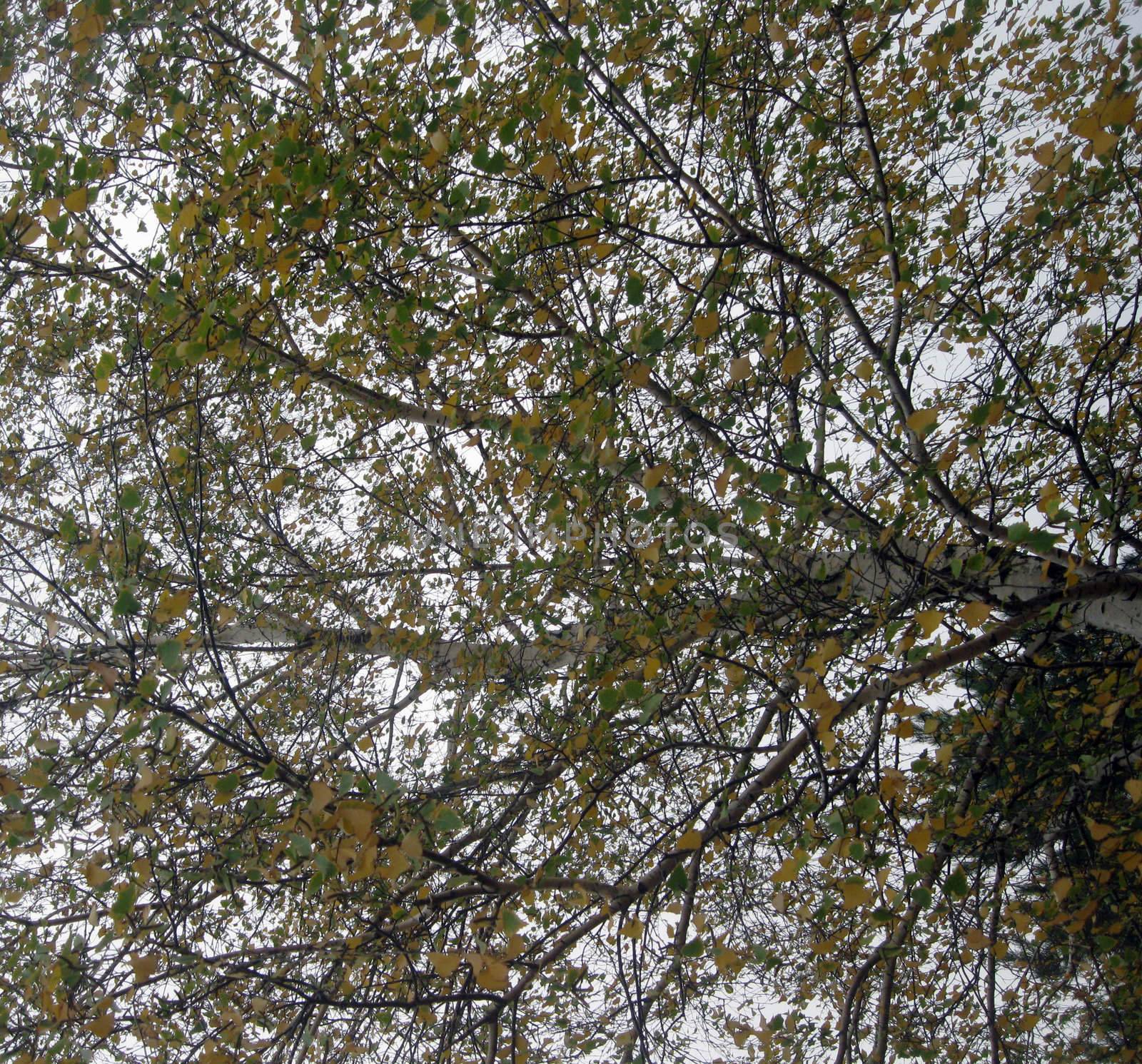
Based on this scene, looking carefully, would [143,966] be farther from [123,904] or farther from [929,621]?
[929,621]

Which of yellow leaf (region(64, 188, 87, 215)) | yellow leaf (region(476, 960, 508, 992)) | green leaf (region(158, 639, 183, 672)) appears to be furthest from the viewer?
yellow leaf (region(64, 188, 87, 215))

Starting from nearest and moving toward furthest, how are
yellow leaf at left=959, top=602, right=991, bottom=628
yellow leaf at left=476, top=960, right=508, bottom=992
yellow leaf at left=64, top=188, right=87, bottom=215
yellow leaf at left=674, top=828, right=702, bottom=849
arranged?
yellow leaf at left=476, top=960, right=508, bottom=992
yellow leaf at left=959, top=602, right=991, bottom=628
yellow leaf at left=64, top=188, right=87, bottom=215
yellow leaf at left=674, top=828, right=702, bottom=849

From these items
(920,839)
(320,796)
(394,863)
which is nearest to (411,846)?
(394,863)

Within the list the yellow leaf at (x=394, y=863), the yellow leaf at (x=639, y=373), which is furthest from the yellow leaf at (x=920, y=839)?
the yellow leaf at (x=639, y=373)

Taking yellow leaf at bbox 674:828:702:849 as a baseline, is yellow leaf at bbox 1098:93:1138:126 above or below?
above

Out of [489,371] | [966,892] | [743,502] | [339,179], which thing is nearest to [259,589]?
[489,371]

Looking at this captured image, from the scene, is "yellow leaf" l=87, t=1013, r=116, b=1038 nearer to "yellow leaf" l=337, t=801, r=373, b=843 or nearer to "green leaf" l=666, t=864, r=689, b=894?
"yellow leaf" l=337, t=801, r=373, b=843

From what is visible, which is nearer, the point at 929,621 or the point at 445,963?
the point at 445,963

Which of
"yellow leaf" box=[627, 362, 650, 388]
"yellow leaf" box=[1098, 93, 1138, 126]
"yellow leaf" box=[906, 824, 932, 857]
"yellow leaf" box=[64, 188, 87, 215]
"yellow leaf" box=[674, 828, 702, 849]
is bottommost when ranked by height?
"yellow leaf" box=[674, 828, 702, 849]

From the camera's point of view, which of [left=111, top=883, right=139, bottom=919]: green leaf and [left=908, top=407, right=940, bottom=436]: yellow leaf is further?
[left=908, top=407, right=940, bottom=436]: yellow leaf

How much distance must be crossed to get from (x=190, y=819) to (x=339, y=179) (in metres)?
2.64

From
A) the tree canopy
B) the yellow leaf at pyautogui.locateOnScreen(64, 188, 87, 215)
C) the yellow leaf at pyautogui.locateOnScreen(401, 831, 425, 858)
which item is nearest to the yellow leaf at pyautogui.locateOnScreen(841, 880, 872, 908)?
the tree canopy

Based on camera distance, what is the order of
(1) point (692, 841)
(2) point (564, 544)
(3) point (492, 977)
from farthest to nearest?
1. (2) point (564, 544)
2. (1) point (692, 841)
3. (3) point (492, 977)

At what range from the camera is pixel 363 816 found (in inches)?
72.3
